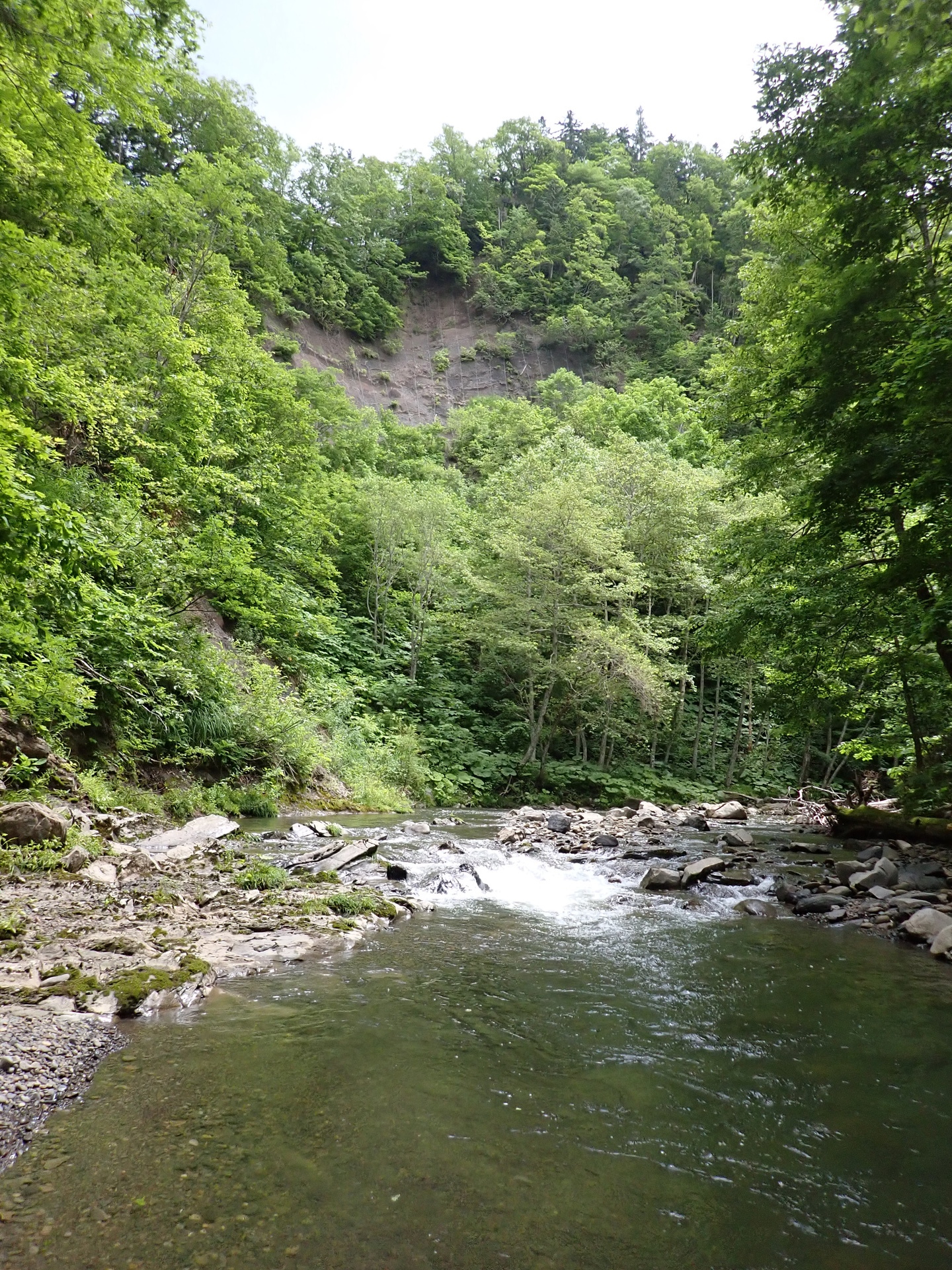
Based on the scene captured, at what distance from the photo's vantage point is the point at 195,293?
18.8 m

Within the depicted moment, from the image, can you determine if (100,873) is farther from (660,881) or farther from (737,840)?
(737,840)

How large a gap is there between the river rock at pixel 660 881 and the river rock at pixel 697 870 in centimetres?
11

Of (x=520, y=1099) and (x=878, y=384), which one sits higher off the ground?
(x=878, y=384)

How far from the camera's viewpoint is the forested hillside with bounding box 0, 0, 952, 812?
25.3 ft

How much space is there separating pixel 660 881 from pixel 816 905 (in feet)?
6.74

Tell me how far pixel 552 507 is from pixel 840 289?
1250 centimetres

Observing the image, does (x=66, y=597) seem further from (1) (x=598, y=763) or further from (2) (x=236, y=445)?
(1) (x=598, y=763)

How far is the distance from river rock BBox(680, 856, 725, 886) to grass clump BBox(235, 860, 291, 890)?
575 cm

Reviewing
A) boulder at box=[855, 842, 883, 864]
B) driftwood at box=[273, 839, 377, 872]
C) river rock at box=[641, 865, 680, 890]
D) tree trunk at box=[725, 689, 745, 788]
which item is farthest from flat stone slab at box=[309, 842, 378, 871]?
tree trunk at box=[725, 689, 745, 788]

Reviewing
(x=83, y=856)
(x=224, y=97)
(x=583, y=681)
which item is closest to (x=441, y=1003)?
(x=83, y=856)

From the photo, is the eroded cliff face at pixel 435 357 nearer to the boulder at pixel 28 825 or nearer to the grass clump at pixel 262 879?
the boulder at pixel 28 825

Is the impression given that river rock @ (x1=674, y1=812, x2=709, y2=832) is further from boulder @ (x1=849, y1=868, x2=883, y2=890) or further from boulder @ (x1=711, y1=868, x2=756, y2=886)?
boulder @ (x1=849, y1=868, x2=883, y2=890)

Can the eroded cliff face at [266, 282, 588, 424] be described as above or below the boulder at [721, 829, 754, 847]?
above

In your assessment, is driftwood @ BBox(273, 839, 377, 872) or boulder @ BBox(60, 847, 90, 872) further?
driftwood @ BBox(273, 839, 377, 872)
